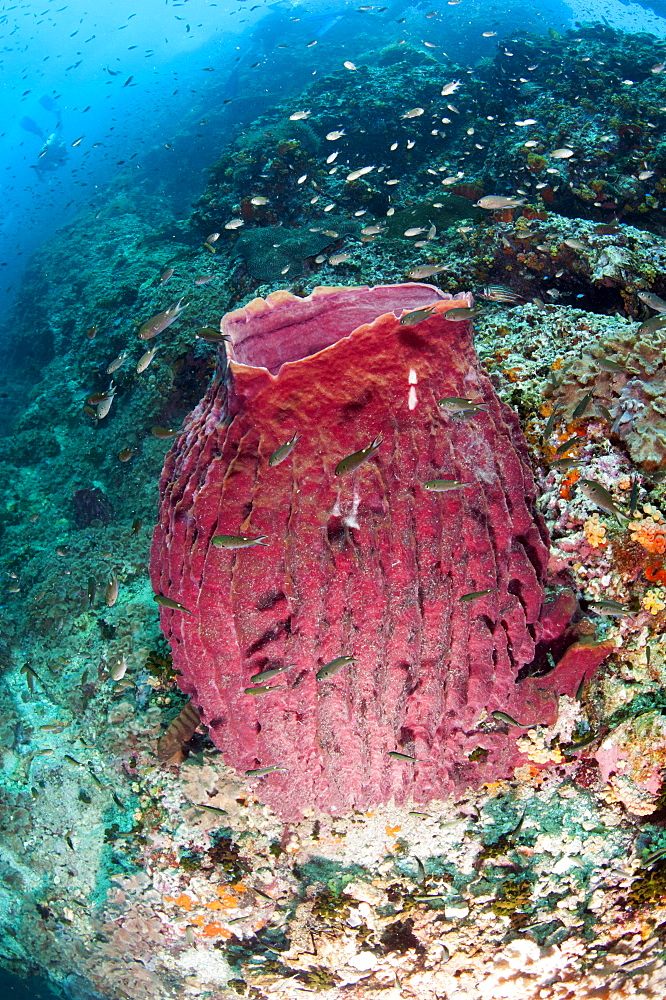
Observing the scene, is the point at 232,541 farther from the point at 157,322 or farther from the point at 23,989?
the point at 23,989

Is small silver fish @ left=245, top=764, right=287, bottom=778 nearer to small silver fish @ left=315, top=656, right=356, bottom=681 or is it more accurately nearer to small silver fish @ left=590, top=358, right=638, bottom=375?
small silver fish @ left=315, top=656, right=356, bottom=681

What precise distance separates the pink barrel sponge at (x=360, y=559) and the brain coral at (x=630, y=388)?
2.85 ft

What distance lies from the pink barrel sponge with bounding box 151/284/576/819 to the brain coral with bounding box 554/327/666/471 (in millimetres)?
870

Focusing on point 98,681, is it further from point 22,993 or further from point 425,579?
point 22,993

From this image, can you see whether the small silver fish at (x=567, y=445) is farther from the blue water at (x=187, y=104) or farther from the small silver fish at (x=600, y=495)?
the blue water at (x=187, y=104)

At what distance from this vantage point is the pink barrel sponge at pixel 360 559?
2.61 m

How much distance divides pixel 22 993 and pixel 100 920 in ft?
13.3

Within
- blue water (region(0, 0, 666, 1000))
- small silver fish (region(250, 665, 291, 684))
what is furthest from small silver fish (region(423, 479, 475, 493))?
blue water (region(0, 0, 666, 1000))

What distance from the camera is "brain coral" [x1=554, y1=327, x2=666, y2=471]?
10.8 feet

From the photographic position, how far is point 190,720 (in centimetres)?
416

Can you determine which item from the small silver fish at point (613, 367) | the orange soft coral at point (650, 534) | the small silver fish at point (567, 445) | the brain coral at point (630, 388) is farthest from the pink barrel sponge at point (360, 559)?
the small silver fish at point (613, 367)

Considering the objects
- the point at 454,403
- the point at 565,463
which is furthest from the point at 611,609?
the point at 454,403

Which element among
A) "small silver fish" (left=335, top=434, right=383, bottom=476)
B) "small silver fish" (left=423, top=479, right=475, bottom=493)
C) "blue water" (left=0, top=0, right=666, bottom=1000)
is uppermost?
"blue water" (left=0, top=0, right=666, bottom=1000)

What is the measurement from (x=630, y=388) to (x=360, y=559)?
2.41 meters
